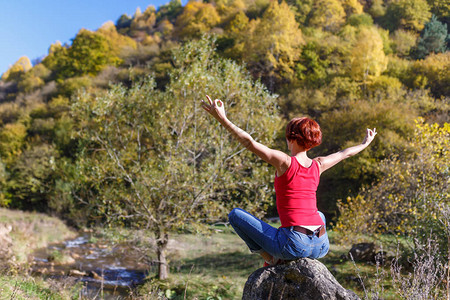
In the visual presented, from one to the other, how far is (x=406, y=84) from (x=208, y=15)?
4081 centimetres

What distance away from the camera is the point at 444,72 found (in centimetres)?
2952

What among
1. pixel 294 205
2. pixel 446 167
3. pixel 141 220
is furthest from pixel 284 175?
pixel 141 220

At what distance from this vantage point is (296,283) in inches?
134

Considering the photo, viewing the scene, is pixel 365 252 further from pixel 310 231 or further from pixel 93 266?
pixel 93 266

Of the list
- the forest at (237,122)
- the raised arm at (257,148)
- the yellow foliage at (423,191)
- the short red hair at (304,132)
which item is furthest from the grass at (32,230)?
the short red hair at (304,132)

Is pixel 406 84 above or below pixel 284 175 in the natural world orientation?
above

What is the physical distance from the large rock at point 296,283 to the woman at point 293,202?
0.16 m

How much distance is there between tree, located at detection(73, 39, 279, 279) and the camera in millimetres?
10125

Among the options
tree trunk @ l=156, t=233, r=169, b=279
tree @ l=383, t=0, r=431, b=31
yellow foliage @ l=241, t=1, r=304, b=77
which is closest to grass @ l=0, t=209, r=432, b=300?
tree trunk @ l=156, t=233, r=169, b=279

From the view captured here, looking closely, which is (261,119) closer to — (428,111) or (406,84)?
(428,111)

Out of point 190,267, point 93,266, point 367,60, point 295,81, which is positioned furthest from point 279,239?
point 295,81

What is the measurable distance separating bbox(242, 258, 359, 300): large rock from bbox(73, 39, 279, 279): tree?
6383 mm

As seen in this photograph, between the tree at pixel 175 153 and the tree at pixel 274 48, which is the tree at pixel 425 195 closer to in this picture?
→ the tree at pixel 175 153

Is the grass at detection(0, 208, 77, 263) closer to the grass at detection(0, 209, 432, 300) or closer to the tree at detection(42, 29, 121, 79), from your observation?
the grass at detection(0, 209, 432, 300)
